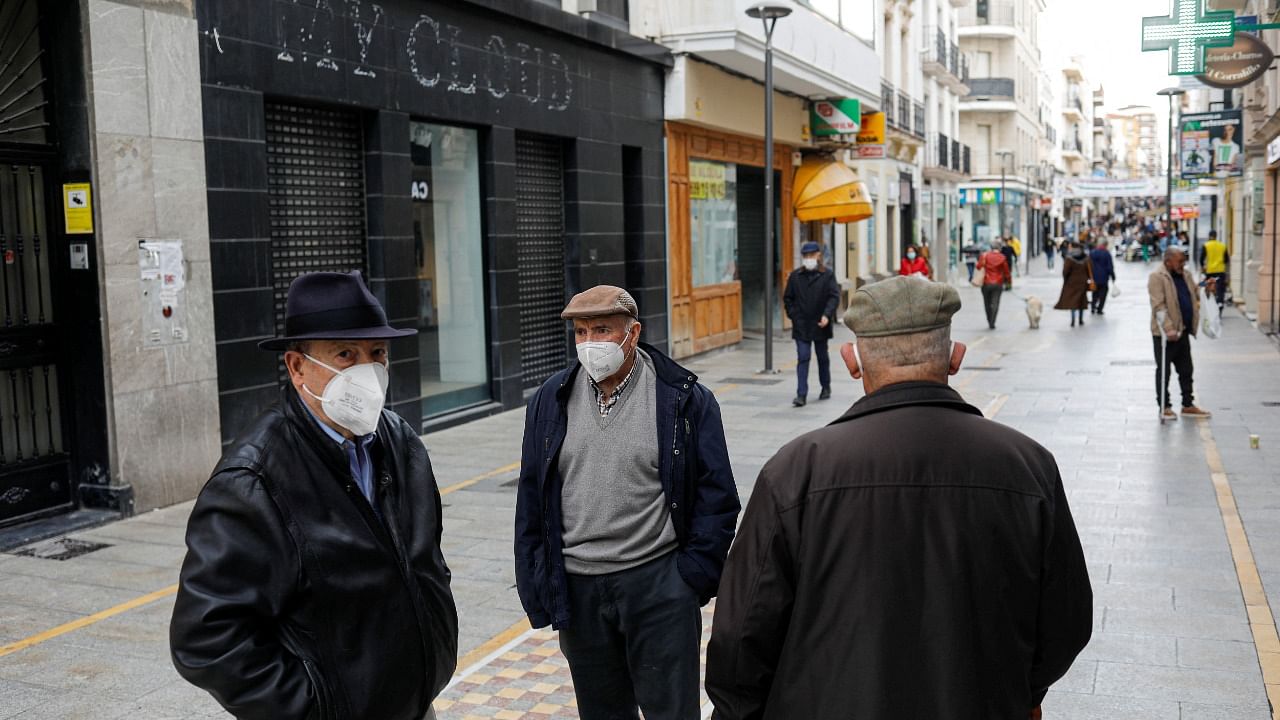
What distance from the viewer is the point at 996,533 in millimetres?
2473

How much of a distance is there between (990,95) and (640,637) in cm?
5812

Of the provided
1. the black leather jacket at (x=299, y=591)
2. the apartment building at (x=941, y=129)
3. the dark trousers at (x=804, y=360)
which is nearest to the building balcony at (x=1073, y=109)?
the apartment building at (x=941, y=129)

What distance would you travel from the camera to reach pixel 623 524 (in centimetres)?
379

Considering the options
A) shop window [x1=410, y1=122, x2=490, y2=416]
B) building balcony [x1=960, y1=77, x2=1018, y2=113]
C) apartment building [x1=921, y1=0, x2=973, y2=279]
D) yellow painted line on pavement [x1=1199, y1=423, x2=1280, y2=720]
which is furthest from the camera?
building balcony [x1=960, y1=77, x2=1018, y2=113]

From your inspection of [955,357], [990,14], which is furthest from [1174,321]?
[990,14]

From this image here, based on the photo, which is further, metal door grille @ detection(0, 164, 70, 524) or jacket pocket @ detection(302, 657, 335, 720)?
metal door grille @ detection(0, 164, 70, 524)

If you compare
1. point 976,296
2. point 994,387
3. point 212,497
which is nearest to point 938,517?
point 212,497

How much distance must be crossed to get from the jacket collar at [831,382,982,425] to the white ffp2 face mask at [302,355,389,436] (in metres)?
1.11

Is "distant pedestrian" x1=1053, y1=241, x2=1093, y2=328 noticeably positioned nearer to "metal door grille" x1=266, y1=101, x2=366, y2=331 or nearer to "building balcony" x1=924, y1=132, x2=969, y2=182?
"building balcony" x1=924, y1=132, x2=969, y2=182

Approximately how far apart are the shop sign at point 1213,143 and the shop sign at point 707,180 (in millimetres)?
12561

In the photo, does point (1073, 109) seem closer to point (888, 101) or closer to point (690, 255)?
point (888, 101)

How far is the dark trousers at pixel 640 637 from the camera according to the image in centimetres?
378

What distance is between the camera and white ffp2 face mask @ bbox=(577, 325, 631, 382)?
152 inches

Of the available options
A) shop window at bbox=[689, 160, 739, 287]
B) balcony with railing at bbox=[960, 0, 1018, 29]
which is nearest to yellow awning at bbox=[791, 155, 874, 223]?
shop window at bbox=[689, 160, 739, 287]
